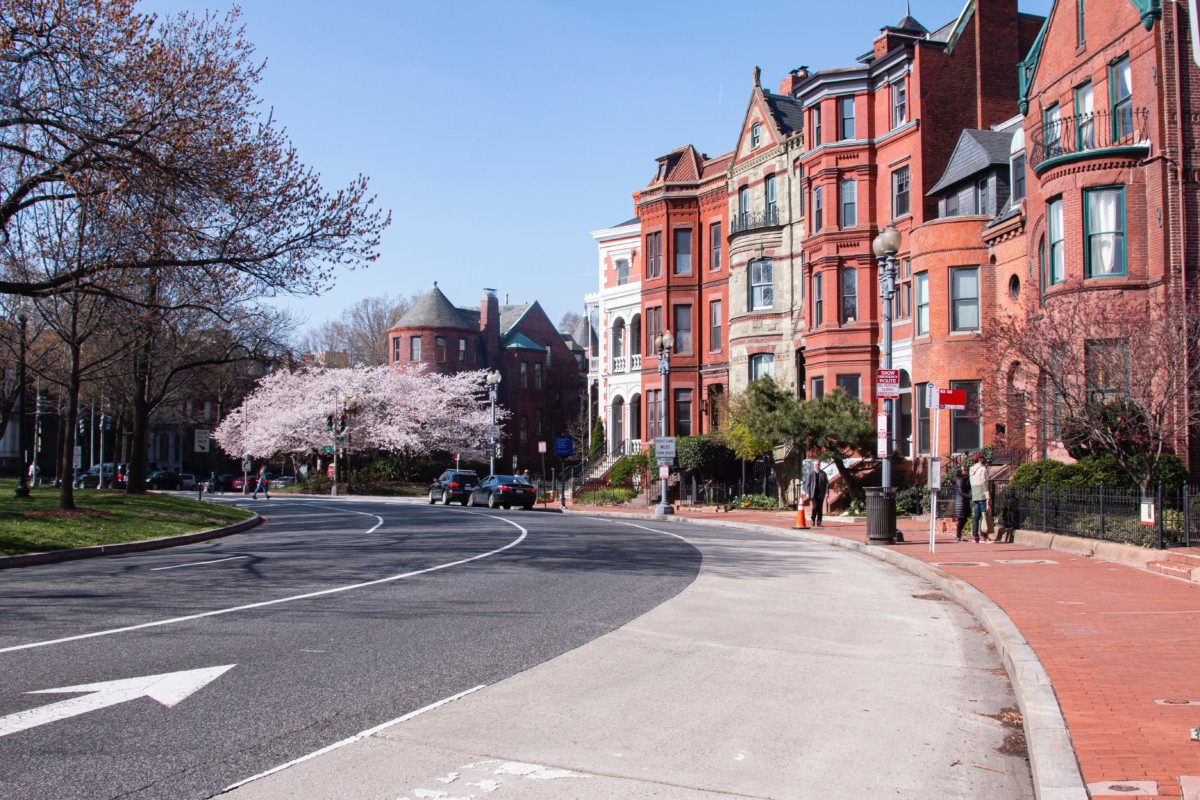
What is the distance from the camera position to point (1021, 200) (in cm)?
2967

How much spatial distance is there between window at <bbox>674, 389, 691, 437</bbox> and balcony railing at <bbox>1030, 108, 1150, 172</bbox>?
73.2 feet

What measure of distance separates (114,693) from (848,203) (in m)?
33.5

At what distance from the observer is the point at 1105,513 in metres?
18.0

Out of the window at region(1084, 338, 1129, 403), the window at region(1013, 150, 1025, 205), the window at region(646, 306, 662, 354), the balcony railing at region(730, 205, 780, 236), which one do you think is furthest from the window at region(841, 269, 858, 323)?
the window at region(1084, 338, 1129, 403)

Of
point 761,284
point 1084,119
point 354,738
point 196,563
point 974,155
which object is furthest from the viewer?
point 761,284

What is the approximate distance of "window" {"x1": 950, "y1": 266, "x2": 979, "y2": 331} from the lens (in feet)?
104

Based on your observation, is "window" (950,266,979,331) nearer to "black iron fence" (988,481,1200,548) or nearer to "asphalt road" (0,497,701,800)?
"black iron fence" (988,481,1200,548)

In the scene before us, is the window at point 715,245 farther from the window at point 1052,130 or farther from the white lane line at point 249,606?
the white lane line at point 249,606

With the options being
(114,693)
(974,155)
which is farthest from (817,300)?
(114,693)

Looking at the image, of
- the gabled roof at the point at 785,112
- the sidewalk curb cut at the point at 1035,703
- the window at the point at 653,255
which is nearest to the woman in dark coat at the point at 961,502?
the sidewalk curb cut at the point at 1035,703

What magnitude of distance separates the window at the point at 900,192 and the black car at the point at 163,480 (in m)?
48.1

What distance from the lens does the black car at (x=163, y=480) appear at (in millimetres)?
65438

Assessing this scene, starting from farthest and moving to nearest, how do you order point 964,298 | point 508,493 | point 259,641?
point 508,493, point 964,298, point 259,641

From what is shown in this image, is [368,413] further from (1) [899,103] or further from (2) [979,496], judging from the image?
(2) [979,496]
